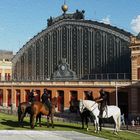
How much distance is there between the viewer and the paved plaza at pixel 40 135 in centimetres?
2730

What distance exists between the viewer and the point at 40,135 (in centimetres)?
2875

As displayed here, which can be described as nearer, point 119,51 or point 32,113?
point 32,113

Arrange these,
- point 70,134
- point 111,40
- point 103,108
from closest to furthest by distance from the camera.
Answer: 1. point 70,134
2. point 103,108
3. point 111,40

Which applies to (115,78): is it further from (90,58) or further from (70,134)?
(70,134)

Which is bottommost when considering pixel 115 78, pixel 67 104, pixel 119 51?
pixel 67 104

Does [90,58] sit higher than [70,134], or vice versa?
[90,58]

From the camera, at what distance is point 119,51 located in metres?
69.5

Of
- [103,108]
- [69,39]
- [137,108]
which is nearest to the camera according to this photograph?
[103,108]

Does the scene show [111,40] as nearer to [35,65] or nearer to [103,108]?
[35,65]

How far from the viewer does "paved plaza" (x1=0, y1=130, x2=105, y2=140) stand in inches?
1075

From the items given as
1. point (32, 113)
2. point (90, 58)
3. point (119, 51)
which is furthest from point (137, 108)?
point (32, 113)

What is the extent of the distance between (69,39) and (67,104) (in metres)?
14.2

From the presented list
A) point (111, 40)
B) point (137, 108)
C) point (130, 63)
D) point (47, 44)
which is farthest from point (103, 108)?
point (47, 44)

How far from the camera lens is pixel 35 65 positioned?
289 feet
